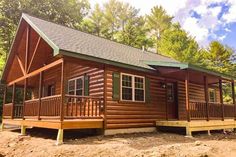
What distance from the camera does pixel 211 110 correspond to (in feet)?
46.2

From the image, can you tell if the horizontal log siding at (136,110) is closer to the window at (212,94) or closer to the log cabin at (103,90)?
the log cabin at (103,90)

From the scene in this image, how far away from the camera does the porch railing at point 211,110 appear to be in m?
12.9

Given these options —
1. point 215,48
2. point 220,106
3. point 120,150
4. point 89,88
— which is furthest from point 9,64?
point 215,48

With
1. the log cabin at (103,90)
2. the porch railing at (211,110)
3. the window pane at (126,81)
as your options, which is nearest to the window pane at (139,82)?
the log cabin at (103,90)

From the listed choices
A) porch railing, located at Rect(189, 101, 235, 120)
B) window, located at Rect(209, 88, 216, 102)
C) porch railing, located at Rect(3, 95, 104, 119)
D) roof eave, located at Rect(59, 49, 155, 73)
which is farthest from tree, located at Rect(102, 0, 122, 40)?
porch railing, located at Rect(3, 95, 104, 119)

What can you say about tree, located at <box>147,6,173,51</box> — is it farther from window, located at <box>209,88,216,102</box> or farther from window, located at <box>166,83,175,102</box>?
window, located at <box>166,83,175,102</box>

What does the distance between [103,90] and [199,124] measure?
496 cm

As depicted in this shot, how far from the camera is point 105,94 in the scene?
36.4ft

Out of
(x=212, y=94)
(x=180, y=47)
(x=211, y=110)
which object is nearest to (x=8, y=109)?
(x=211, y=110)

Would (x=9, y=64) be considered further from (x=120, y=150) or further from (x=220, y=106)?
(x=220, y=106)

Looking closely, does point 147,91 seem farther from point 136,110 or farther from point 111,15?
point 111,15

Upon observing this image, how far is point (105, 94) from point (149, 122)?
3.47m

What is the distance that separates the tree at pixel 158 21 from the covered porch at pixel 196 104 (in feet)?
79.8

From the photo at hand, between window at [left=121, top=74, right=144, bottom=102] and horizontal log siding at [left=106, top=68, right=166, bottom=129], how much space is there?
1.09ft
